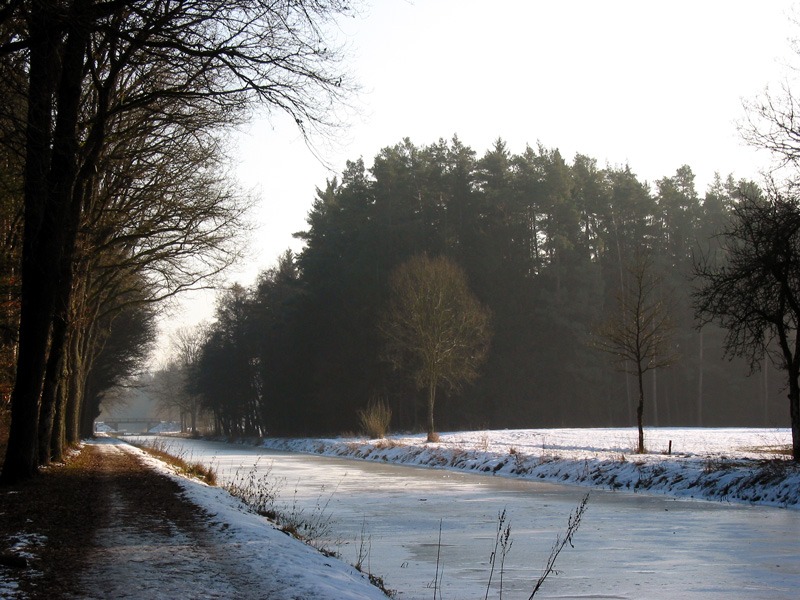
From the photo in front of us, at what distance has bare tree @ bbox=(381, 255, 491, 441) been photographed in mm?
42656

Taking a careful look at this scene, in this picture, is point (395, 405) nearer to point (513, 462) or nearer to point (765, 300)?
point (513, 462)

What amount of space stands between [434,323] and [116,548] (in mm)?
35963

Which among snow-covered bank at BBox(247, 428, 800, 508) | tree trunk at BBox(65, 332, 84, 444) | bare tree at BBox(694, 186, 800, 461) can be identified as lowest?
snow-covered bank at BBox(247, 428, 800, 508)

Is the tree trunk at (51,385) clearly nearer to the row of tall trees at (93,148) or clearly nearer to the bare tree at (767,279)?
the row of tall trees at (93,148)

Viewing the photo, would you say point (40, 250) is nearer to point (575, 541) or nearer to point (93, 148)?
point (93, 148)

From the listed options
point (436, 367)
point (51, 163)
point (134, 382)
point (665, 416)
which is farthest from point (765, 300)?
point (134, 382)

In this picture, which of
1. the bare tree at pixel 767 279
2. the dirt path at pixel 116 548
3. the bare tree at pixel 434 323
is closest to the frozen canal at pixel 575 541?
the dirt path at pixel 116 548

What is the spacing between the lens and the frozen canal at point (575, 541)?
25.9 feet

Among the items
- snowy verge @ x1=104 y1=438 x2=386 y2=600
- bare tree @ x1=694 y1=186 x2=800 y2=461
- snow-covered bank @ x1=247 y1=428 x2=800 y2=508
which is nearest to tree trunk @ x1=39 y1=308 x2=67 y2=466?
snowy verge @ x1=104 y1=438 x2=386 y2=600

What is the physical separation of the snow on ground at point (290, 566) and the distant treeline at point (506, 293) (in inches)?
1755

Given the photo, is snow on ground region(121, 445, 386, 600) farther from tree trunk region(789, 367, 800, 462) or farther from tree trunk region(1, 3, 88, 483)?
tree trunk region(789, 367, 800, 462)

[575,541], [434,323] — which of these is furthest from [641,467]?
[434,323]

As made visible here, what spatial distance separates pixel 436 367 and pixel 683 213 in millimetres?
36883

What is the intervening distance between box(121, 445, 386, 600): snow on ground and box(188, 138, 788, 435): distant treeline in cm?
4458
